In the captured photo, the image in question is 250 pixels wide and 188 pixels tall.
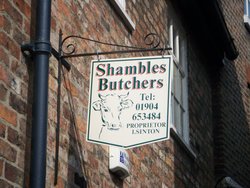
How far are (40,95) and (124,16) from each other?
9.40 ft

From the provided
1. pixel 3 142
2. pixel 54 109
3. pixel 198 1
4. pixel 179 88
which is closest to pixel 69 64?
pixel 54 109

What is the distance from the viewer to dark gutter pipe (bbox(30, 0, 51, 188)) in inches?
214

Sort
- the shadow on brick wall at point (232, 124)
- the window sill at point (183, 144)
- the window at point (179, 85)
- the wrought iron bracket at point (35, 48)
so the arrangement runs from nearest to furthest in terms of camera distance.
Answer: the wrought iron bracket at point (35, 48)
the window sill at point (183, 144)
the window at point (179, 85)
the shadow on brick wall at point (232, 124)

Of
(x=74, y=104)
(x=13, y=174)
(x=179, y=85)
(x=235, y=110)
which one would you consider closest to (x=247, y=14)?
(x=235, y=110)

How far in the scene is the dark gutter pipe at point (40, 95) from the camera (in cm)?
545

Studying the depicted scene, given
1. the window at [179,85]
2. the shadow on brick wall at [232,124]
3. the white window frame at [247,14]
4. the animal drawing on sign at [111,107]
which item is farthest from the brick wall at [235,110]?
the animal drawing on sign at [111,107]

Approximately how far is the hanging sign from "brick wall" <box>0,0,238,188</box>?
38 centimetres

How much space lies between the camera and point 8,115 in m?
5.34

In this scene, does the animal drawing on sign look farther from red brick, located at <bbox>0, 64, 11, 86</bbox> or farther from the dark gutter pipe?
red brick, located at <bbox>0, 64, 11, 86</bbox>

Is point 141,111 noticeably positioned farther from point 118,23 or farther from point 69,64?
point 118,23

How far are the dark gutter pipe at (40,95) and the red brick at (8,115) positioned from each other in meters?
0.20

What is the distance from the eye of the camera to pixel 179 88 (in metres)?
11.0

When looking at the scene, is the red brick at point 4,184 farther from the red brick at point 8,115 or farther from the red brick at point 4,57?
the red brick at point 4,57

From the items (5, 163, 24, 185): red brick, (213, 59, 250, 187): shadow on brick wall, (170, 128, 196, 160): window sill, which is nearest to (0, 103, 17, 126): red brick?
(5, 163, 24, 185): red brick
